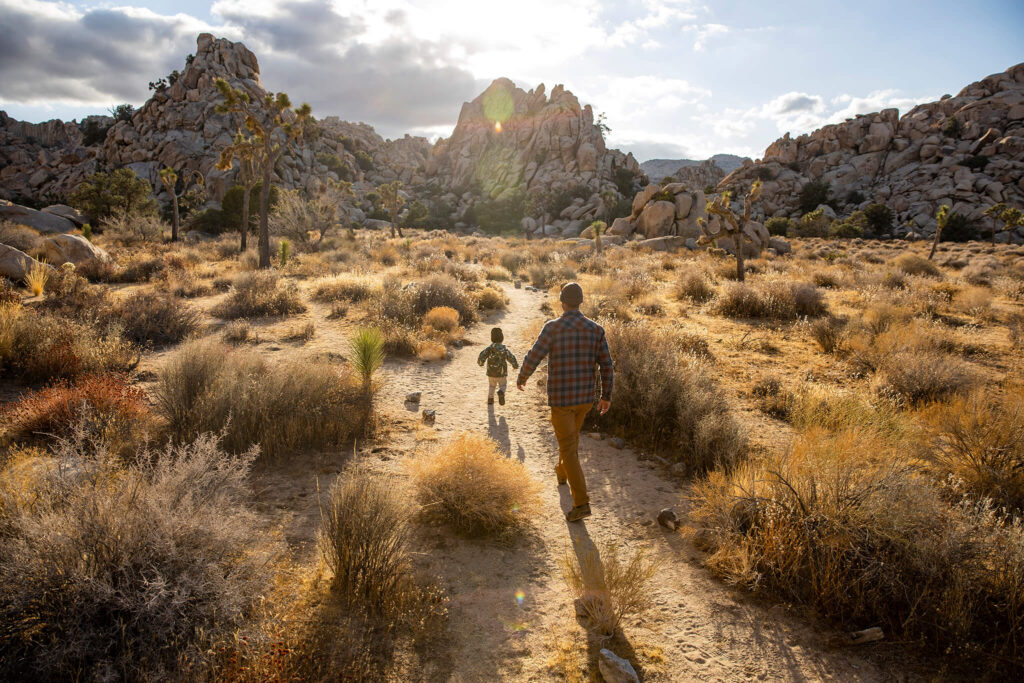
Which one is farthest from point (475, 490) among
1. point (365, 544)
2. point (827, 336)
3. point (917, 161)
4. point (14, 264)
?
point (917, 161)

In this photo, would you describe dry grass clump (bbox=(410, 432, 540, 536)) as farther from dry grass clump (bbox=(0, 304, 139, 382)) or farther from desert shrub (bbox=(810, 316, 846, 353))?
desert shrub (bbox=(810, 316, 846, 353))

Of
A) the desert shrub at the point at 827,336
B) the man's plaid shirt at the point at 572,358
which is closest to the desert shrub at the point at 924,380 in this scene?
the desert shrub at the point at 827,336

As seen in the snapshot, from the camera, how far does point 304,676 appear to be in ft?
8.47

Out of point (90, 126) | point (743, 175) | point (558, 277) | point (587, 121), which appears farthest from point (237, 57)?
point (743, 175)

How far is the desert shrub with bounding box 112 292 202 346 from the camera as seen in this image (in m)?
9.31

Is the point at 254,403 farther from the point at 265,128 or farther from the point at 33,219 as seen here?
the point at 33,219

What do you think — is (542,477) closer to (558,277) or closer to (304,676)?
(304,676)

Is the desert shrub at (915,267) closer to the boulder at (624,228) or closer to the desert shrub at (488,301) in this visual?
the desert shrub at (488,301)

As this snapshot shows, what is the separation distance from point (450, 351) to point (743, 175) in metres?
86.6

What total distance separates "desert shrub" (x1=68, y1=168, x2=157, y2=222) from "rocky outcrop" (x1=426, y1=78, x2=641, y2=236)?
49.4 m

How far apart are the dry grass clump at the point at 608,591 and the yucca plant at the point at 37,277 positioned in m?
14.7

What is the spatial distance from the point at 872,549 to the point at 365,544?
3.93 m

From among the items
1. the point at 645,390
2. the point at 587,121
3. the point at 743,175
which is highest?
the point at 587,121

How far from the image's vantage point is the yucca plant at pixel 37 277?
36.8 feet
